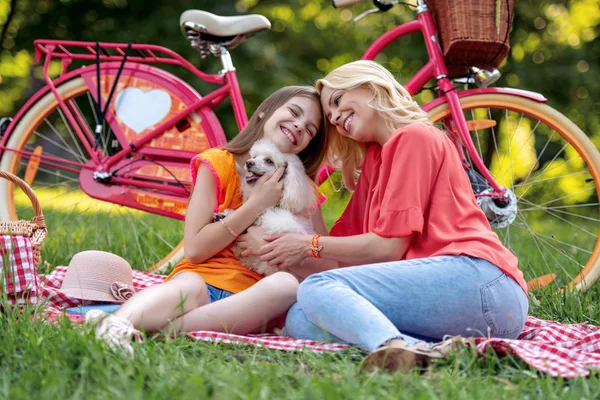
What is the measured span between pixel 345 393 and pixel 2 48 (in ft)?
24.6

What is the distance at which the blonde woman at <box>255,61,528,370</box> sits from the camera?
6.72 feet

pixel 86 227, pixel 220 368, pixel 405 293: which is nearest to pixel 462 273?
pixel 405 293

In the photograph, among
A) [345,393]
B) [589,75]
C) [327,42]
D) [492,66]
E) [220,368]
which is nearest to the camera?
[345,393]

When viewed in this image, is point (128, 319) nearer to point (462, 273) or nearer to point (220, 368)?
point (220, 368)

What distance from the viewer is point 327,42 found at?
8.96 meters

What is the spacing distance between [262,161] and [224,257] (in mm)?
353

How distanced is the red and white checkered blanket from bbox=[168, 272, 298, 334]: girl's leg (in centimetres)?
5

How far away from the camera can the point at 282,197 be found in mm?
2457

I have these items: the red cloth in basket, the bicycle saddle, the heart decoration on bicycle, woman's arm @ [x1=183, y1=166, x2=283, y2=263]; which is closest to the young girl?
woman's arm @ [x1=183, y1=166, x2=283, y2=263]

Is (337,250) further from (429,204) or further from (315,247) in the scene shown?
(429,204)

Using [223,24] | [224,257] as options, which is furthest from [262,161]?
[223,24]

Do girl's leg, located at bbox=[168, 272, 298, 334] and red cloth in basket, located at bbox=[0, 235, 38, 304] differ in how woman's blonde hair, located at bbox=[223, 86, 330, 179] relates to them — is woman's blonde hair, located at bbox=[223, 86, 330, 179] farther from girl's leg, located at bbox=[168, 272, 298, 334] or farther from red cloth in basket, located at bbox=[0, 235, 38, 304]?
red cloth in basket, located at bbox=[0, 235, 38, 304]

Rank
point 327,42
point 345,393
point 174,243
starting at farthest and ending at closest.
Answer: point 327,42
point 174,243
point 345,393

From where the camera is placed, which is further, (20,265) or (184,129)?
(184,129)
